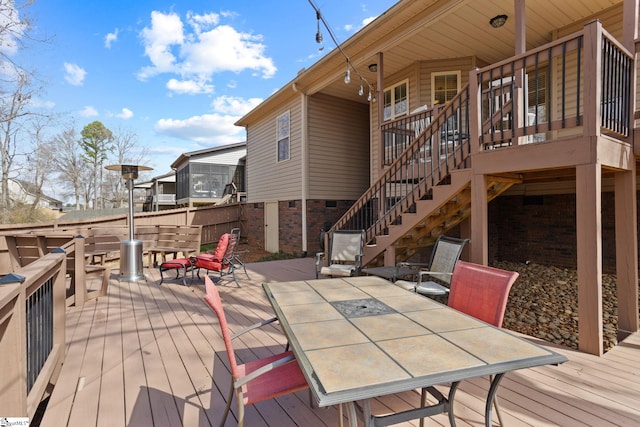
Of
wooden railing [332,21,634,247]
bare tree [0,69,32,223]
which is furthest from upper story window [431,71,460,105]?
bare tree [0,69,32,223]

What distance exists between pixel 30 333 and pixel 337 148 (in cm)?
865

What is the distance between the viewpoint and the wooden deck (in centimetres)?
207

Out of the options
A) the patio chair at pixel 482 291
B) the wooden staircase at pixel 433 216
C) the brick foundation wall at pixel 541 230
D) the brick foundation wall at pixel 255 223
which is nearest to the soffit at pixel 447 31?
the wooden staircase at pixel 433 216

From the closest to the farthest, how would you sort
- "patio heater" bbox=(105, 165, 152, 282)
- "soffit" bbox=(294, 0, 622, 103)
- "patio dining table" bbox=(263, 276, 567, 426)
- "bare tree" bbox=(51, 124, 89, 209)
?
"patio dining table" bbox=(263, 276, 567, 426), "soffit" bbox=(294, 0, 622, 103), "patio heater" bbox=(105, 165, 152, 282), "bare tree" bbox=(51, 124, 89, 209)

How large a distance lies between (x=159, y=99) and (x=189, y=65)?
10.8 ft

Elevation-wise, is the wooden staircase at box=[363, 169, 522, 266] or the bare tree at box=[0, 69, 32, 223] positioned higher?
the bare tree at box=[0, 69, 32, 223]

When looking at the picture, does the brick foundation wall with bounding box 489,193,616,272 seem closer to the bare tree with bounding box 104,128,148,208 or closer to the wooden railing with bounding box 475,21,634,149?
the wooden railing with bounding box 475,21,634,149

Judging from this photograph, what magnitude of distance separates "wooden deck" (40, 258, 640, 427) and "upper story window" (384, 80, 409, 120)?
20.2ft

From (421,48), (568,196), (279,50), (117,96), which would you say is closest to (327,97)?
(279,50)

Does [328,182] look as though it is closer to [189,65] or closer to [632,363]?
[632,363]

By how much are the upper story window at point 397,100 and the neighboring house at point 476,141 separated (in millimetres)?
38

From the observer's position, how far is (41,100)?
1291 centimetres

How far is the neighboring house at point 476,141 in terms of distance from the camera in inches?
126

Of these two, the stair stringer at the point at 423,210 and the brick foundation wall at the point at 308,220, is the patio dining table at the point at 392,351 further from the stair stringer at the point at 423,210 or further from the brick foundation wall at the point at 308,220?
the brick foundation wall at the point at 308,220
